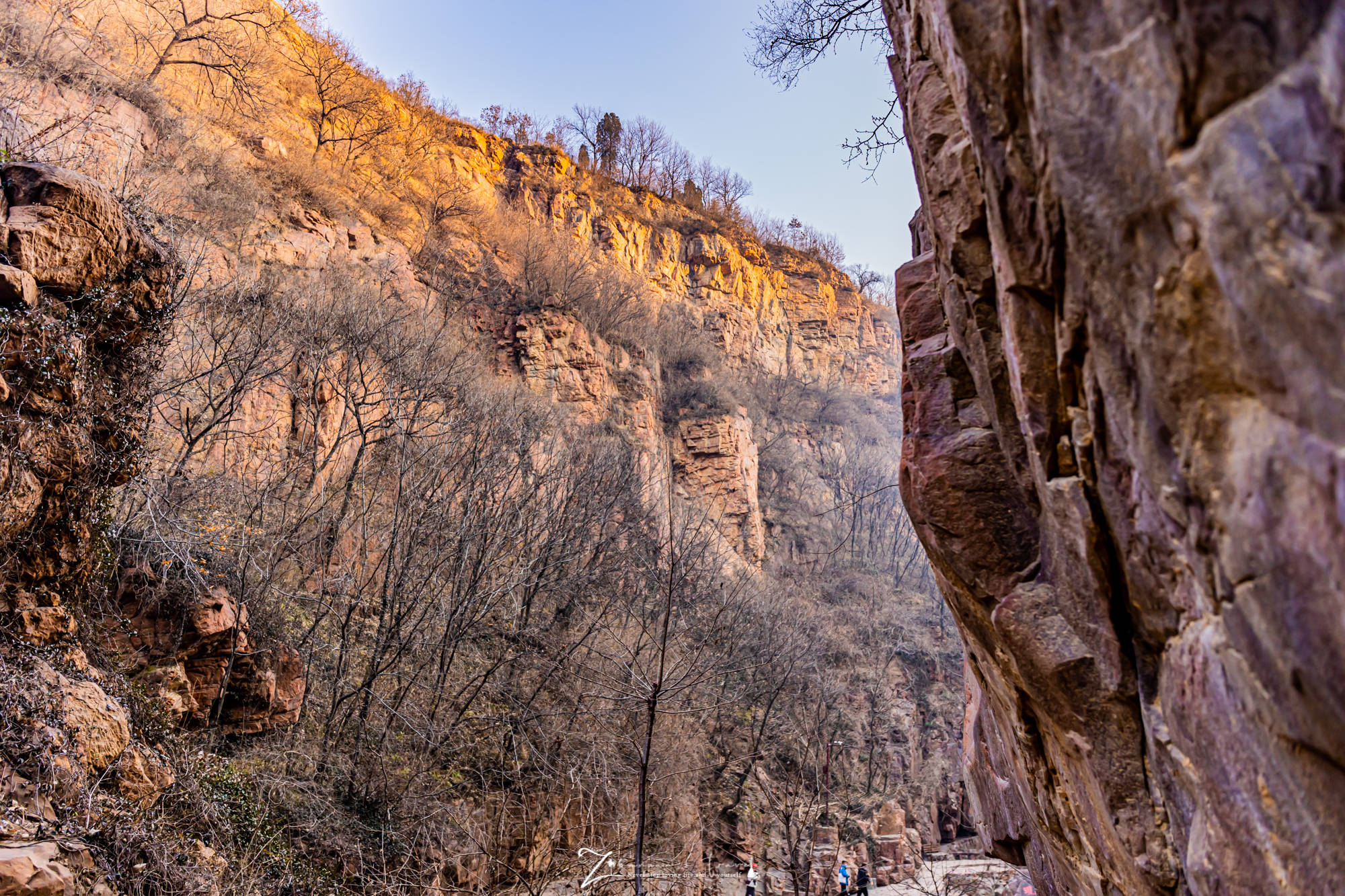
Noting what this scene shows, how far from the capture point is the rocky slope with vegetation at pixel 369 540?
5211 millimetres

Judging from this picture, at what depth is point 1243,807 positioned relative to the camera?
6.35 ft

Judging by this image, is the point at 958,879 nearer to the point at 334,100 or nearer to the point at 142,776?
the point at 142,776

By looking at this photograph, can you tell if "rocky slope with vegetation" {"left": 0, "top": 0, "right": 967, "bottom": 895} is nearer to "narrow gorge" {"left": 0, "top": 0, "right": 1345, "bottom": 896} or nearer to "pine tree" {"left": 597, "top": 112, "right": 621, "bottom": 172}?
"narrow gorge" {"left": 0, "top": 0, "right": 1345, "bottom": 896}

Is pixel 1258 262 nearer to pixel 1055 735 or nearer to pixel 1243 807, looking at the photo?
pixel 1243 807

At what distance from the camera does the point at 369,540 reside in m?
11.3

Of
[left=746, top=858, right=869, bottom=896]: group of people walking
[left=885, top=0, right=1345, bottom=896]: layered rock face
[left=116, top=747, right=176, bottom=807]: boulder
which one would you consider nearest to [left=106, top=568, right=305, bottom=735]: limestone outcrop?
[left=116, top=747, right=176, bottom=807]: boulder

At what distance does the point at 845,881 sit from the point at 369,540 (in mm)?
10000

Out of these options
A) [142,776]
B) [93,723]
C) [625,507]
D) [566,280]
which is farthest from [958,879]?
[566,280]

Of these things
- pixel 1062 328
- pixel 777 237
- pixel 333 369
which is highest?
pixel 777 237

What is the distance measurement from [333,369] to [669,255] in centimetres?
1978

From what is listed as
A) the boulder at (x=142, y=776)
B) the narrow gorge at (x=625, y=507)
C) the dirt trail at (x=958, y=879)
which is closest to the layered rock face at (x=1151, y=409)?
the narrow gorge at (x=625, y=507)

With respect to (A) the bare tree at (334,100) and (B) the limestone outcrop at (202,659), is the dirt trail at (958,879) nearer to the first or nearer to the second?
(B) the limestone outcrop at (202,659)

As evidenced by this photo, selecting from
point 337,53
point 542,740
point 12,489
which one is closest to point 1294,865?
point 12,489

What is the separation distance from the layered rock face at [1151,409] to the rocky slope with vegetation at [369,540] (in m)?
1.18
